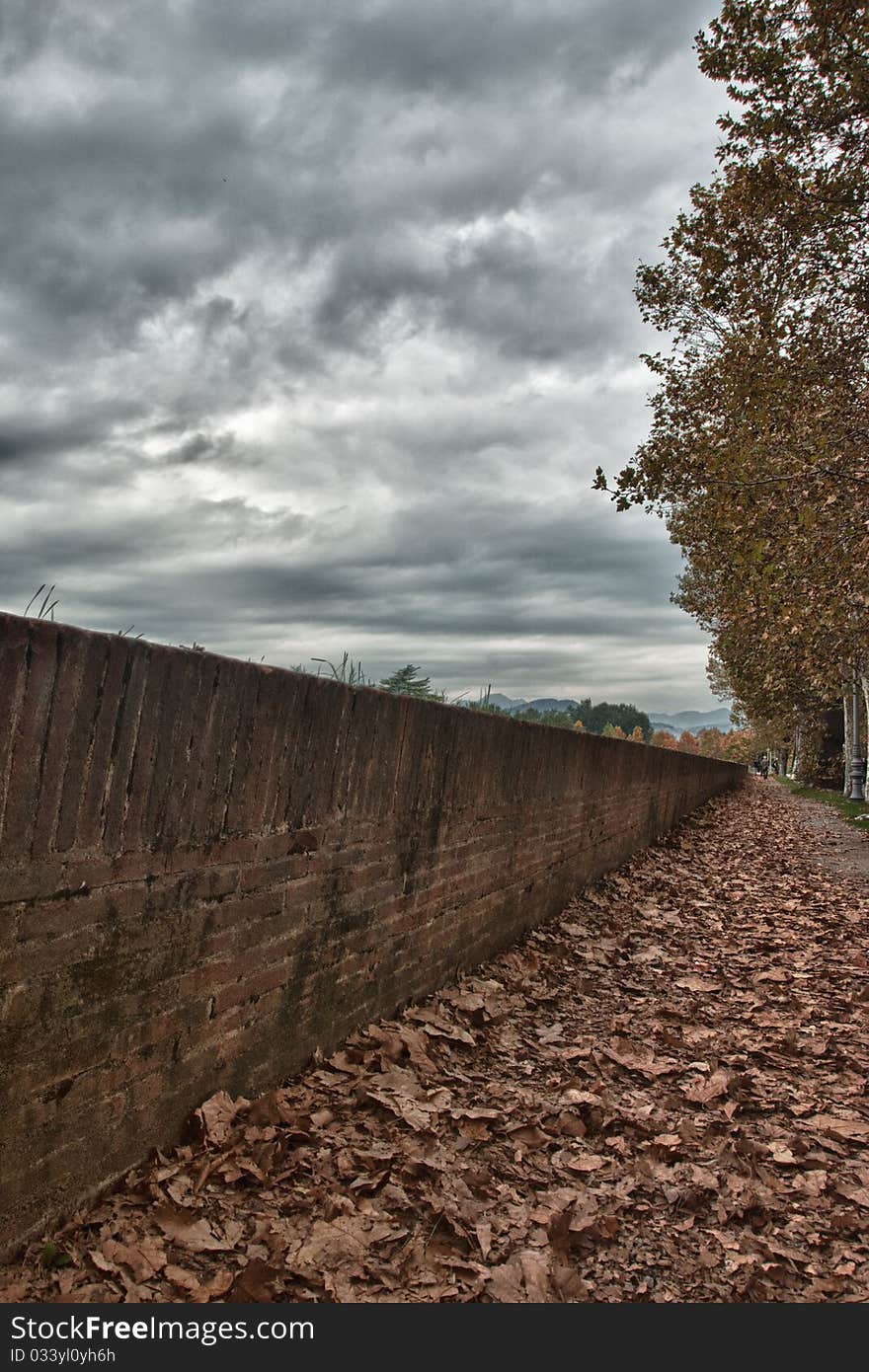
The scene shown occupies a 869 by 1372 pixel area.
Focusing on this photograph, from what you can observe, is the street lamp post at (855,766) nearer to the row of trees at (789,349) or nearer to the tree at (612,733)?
the tree at (612,733)

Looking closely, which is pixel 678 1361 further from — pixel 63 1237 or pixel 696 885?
pixel 696 885

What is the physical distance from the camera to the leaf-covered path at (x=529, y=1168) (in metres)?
2.41

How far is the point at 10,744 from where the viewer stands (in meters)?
2.06

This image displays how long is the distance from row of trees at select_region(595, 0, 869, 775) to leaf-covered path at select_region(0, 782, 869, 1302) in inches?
218

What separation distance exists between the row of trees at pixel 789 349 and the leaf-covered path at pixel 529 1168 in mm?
5526

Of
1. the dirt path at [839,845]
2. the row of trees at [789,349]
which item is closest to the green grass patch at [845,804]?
the dirt path at [839,845]

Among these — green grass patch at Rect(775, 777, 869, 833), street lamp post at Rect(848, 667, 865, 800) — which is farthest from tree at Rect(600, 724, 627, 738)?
street lamp post at Rect(848, 667, 865, 800)

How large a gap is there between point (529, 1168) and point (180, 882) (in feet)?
5.55

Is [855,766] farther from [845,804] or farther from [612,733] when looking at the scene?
[612,733]

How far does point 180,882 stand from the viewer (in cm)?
268

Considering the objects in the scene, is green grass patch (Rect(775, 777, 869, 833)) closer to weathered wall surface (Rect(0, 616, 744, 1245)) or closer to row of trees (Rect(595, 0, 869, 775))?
row of trees (Rect(595, 0, 869, 775))

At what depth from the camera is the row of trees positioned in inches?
371

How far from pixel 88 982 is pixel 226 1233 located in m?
0.84

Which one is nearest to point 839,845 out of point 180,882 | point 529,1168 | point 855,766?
point 529,1168
